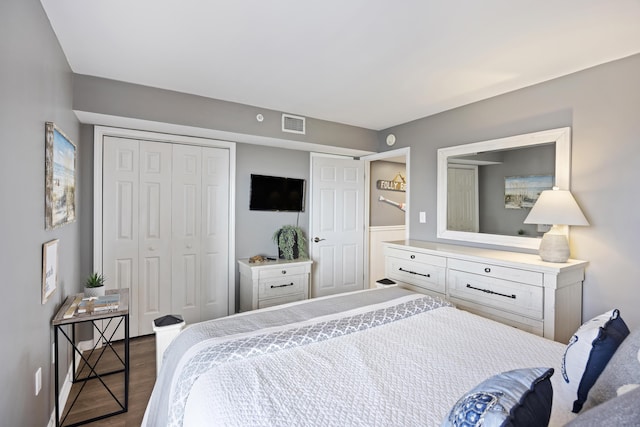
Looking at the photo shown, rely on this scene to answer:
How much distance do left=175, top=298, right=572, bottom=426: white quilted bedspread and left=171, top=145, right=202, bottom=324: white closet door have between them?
2407 mm

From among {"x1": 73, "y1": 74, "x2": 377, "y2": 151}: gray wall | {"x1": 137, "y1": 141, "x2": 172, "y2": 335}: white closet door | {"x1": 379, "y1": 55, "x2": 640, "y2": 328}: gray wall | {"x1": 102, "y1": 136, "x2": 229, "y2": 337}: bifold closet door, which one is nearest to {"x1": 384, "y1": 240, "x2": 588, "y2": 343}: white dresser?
{"x1": 379, "y1": 55, "x2": 640, "y2": 328}: gray wall

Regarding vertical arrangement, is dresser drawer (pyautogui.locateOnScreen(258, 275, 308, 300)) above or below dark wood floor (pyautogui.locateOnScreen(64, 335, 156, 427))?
above

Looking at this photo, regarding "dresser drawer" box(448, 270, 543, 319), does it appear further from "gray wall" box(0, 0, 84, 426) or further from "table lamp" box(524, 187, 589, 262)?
"gray wall" box(0, 0, 84, 426)

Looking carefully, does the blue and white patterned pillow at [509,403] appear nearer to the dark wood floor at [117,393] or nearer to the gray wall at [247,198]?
the dark wood floor at [117,393]

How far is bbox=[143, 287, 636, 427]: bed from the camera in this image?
40.7 inches

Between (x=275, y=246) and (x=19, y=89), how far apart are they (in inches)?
112

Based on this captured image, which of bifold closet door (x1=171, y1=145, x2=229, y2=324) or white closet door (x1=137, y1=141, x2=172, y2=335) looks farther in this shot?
bifold closet door (x1=171, y1=145, x2=229, y2=324)

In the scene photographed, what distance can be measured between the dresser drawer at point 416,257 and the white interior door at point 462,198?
56 centimetres

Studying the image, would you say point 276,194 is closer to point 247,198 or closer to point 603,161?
point 247,198

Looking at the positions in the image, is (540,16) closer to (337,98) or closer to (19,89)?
(337,98)

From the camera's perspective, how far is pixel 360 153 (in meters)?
4.21

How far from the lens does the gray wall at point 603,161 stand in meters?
2.11

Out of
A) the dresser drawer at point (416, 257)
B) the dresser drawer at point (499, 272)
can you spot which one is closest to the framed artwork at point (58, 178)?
the dresser drawer at point (416, 257)

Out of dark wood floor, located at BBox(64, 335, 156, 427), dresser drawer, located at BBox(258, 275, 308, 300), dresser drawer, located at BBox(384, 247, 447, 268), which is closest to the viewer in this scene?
dark wood floor, located at BBox(64, 335, 156, 427)
